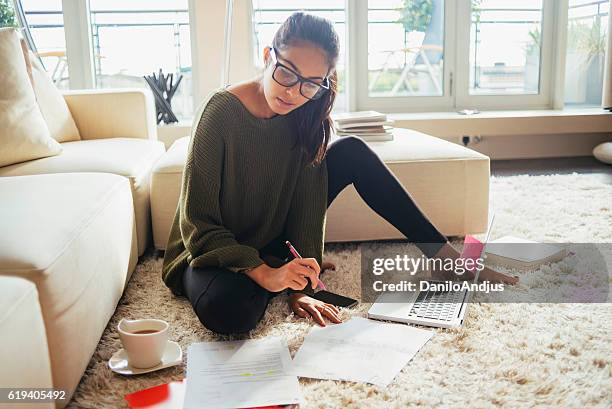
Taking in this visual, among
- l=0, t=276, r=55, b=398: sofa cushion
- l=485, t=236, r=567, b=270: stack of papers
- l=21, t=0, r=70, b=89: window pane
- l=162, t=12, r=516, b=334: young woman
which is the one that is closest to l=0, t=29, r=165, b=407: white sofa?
l=0, t=276, r=55, b=398: sofa cushion

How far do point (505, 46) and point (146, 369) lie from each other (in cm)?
364

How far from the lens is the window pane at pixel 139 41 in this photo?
394cm

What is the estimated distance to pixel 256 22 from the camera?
13.1ft

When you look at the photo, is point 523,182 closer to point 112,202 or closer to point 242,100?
point 242,100

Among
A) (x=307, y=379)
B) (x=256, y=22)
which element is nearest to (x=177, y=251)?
(x=307, y=379)

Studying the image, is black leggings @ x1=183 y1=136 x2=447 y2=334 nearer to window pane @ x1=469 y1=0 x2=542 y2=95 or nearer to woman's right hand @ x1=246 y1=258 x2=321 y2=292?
woman's right hand @ x1=246 y1=258 x2=321 y2=292

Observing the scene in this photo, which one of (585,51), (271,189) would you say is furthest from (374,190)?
(585,51)

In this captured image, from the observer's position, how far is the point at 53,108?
2.50 m

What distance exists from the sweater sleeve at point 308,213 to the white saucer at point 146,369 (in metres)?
0.42

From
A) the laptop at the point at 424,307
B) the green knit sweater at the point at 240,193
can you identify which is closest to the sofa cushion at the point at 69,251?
the green knit sweater at the point at 240,193

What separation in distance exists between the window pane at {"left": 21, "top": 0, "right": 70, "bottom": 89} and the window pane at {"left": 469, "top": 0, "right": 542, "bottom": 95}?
259 cm

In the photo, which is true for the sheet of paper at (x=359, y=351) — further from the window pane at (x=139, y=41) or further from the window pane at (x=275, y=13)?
the window pane at (x=139, y=41)

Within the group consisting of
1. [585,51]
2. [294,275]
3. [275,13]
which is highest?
[275,13]

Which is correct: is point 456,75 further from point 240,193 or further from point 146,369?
point 146,369
